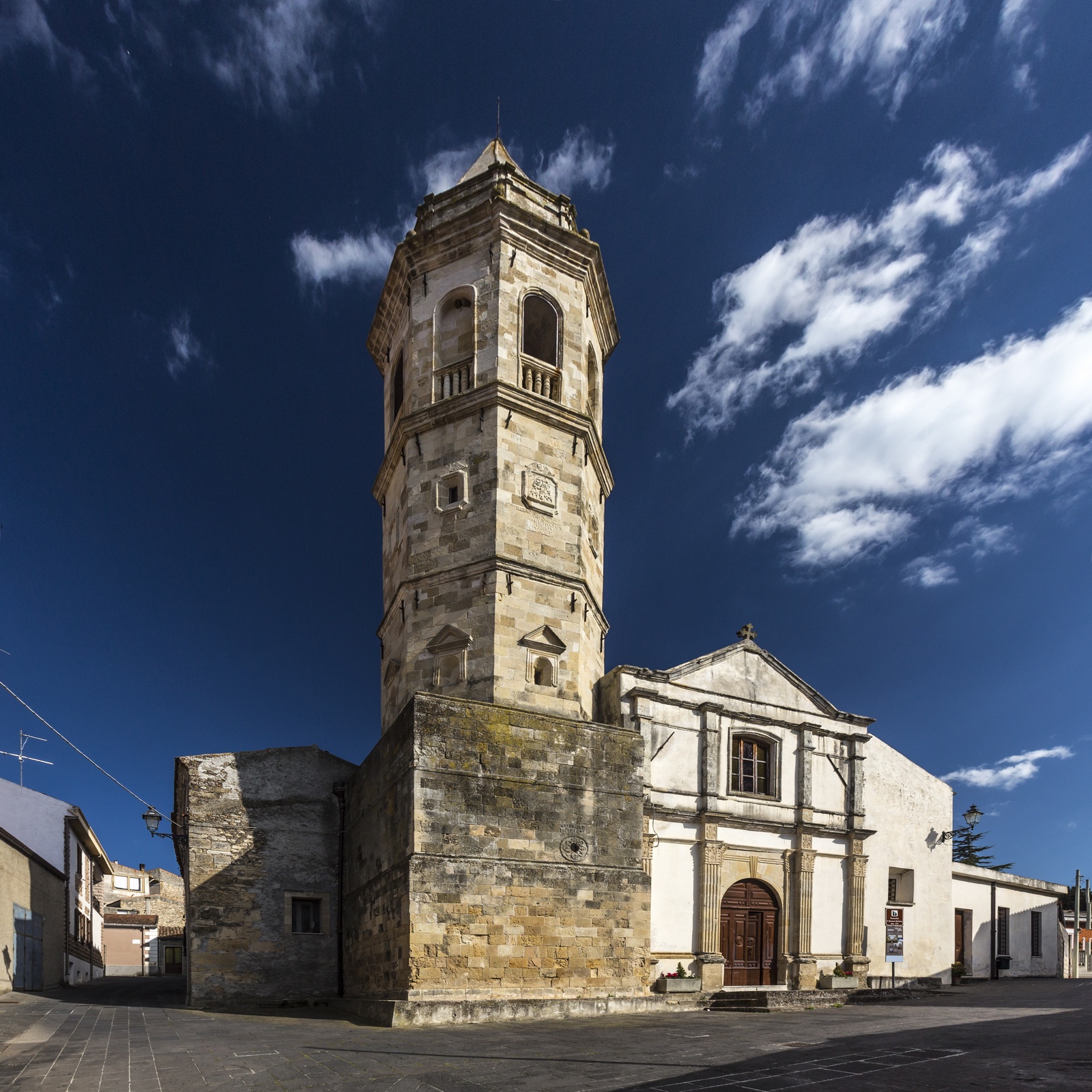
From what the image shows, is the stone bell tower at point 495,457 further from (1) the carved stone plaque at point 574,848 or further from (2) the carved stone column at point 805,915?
(2) the carved stone column at point 805,915

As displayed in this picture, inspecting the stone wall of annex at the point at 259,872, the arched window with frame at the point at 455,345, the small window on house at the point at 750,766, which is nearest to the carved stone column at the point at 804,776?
the small window on house at the point at 750,766

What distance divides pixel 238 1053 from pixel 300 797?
8742 mm

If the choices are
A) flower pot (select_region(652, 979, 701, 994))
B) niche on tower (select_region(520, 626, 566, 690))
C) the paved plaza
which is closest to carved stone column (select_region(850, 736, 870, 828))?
the paved plaza

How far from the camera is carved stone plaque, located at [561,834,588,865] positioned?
13891 millimetres

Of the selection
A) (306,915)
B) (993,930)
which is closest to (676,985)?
(306,915)

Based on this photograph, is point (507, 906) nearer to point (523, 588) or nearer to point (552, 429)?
point (523, 588)

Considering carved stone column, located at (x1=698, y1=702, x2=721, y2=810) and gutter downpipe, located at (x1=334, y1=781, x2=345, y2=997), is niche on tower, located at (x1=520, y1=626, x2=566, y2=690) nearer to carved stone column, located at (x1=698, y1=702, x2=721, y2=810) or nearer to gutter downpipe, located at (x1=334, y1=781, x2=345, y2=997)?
carved stone column, located at (x1=698, y1=702, x2=721, y2=810)

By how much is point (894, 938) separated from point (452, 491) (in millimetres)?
12401

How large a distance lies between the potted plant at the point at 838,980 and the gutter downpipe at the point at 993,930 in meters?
8.75

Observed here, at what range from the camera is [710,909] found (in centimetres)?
1770

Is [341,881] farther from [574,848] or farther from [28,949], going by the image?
[28,949]

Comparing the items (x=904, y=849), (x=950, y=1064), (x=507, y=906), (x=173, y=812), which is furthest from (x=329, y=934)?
(x=904, y=849)

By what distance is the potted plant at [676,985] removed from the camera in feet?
52.4

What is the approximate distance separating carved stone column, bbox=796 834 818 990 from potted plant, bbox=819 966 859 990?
213 millimetres
